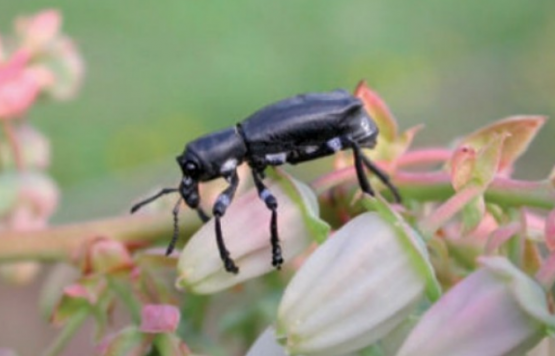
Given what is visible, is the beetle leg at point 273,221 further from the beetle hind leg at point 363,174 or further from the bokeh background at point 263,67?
the bokeh background at point 263,67

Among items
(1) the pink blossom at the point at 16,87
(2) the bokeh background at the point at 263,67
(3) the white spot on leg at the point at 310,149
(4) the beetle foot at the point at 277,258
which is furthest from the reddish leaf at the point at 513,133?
(2) the bokeh background at the point at 263,67

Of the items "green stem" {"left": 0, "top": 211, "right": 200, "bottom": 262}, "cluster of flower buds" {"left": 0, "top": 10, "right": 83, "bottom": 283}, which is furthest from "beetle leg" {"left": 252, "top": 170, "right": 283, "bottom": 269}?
"cluster of flower buds" {"left": 0, "top": 10, "right": 83, "bottom": 283}

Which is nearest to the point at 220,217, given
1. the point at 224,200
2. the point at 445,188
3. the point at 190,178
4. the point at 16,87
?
→ the point at 224,200

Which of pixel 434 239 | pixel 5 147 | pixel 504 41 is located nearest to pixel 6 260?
pixel 5 147

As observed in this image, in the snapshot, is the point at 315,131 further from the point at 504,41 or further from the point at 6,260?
the point at 504,41

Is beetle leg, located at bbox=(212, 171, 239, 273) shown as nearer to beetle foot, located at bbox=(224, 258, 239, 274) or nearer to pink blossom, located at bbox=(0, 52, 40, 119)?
beetle foot, located at bbox=(224, 258, 239, 274)

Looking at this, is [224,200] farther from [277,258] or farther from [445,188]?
[445,188]
